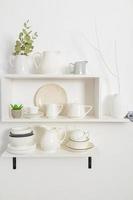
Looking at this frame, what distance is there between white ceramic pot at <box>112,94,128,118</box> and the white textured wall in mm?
102

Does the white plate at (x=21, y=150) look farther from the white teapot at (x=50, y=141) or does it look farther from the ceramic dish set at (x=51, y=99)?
the ceramic dish set at (x=51, y=99)

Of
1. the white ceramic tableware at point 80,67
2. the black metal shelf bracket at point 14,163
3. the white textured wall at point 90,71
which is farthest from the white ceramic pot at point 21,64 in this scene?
the black metal shelf bracket at point 14,163

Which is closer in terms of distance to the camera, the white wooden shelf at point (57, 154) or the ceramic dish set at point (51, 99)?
the white wooden shelf at point (57, 154)

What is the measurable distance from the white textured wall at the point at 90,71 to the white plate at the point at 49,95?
0.72 feet

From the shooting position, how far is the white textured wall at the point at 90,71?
1.28m

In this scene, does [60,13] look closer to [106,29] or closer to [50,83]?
[106,29]

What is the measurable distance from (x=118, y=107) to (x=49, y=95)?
1.37ft

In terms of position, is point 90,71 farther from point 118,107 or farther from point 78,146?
point 78,146

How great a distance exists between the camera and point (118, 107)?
1212mm

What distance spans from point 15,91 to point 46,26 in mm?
443

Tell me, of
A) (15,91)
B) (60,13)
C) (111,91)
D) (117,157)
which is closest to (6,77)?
(15,91)

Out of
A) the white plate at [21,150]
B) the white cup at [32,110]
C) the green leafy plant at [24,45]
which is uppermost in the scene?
the green leafy plant at [24,45]

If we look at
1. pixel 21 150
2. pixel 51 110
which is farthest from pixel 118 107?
pixel 21 150

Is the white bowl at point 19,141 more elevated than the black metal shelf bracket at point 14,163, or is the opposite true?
the white bowl at point 19,141
